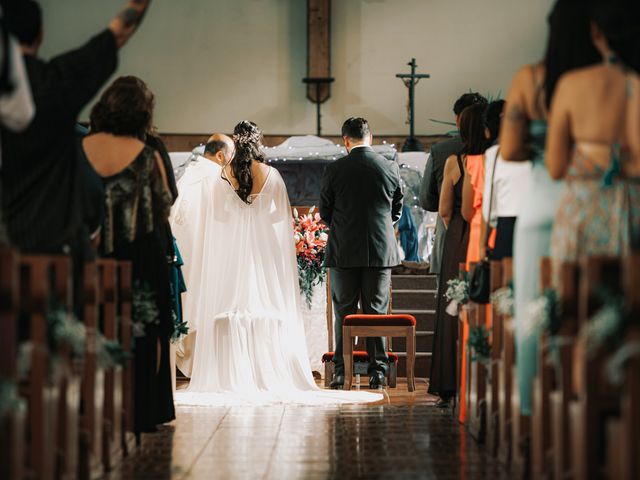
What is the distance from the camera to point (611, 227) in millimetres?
3844

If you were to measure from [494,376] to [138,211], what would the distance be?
1.87 meters

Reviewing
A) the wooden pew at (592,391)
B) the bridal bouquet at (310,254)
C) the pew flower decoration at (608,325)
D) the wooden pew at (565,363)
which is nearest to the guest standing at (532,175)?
the wooden pew at (565,363)

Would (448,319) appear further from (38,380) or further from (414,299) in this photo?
(38,380)

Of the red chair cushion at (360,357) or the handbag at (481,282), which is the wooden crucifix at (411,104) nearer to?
the red chair cushion at (360,357)

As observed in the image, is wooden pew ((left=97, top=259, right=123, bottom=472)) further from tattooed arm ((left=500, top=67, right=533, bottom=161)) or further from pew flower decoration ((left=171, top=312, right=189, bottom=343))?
tattooed arm ((left=500, top=67, right=533, bottom=161))

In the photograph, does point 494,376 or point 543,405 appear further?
point 494,376

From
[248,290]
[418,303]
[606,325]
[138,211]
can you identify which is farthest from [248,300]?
[606,325]

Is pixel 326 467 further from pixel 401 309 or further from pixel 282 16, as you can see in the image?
pixel 282 16

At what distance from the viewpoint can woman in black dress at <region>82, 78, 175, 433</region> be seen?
218 inches

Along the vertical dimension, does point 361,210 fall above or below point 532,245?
above

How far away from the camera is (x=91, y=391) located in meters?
4.50

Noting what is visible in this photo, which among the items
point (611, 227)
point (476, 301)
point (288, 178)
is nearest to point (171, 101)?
point (288, 178)

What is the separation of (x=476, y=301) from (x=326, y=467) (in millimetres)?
1229

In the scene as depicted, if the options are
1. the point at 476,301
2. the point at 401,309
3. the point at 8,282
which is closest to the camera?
the point at 8,282
